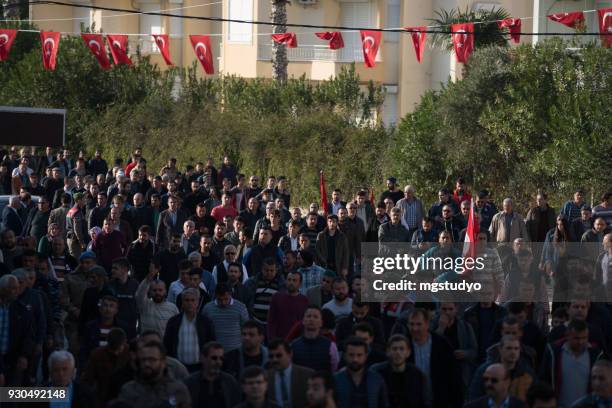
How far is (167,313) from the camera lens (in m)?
12.1

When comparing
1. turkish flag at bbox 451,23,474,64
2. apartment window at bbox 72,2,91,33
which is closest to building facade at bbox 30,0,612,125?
apartment window at bbox 72,2,91,33

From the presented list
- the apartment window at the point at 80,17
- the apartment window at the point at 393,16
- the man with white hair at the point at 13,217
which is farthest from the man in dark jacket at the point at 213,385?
the apartment window at the point at 80,17

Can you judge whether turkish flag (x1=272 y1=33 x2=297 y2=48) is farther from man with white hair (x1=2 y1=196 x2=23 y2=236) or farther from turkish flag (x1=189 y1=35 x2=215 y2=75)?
man with white hair (x1=2 y1=196 x2=23 y2=236)

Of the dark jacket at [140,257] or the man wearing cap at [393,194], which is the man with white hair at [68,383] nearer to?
the dark jacket at [140,257]

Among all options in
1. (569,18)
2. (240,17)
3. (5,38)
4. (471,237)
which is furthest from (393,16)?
(471,237)

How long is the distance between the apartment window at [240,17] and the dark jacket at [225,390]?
36602mm

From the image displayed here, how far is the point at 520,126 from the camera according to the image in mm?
26938

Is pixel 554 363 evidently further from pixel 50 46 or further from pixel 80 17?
pixel 80 17

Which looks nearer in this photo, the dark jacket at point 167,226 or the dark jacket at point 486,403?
the dark jacket at point 486,403

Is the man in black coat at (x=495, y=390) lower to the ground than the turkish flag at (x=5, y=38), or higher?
lower

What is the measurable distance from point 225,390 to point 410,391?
4.47 feet

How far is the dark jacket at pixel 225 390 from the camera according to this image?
9.05 m

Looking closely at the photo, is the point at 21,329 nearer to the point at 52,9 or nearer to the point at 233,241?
the point at 233,241

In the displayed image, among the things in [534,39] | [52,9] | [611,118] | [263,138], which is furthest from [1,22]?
[611,118]
